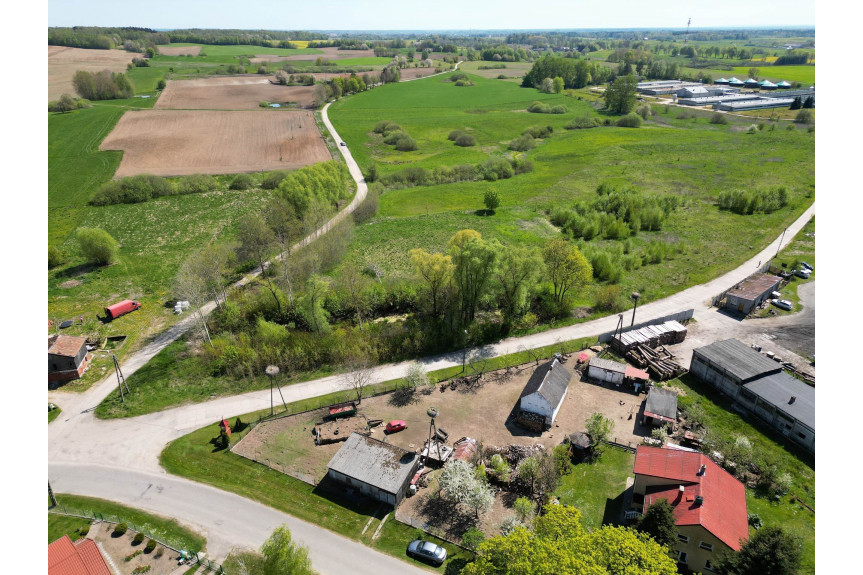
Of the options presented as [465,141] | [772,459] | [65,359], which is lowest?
[65,359]

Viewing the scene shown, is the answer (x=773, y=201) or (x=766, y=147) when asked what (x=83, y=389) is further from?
(x=766, y=147)

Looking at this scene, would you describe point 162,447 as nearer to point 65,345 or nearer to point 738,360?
point 65,345

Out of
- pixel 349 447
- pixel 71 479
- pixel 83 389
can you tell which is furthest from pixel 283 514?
pixel 83 389

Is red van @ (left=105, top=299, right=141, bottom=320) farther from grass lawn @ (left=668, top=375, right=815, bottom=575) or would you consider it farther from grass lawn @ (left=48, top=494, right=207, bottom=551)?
grass lawn @ (left=668, top=375, right=815, bottom=575)

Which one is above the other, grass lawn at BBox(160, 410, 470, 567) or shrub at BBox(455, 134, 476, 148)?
shrub at BBox(455, 134, 476, 148)

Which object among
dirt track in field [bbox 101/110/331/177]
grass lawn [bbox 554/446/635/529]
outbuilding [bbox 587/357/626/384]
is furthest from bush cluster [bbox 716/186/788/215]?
dirt track in field [bbox 101/110/331/177]

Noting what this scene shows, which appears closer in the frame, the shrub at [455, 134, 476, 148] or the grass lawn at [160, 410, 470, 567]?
the grass lawn at [160, 410, 470, 567]

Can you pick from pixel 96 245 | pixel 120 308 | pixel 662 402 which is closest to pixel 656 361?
pixel 662 402
